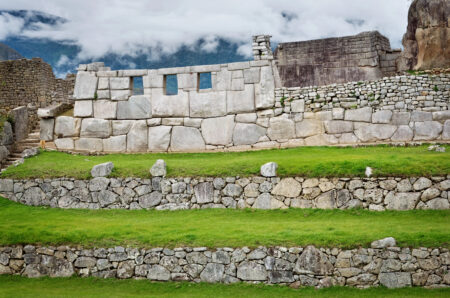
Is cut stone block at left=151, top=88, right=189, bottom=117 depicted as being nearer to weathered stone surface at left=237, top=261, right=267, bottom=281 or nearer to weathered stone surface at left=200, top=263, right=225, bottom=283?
Answer: weathered stone surface at left=200, top=263, right=225, bottom=283

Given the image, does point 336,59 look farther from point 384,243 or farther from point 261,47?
point 384,243

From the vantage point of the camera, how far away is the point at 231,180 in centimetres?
1412

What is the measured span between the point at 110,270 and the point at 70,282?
2.87 ft

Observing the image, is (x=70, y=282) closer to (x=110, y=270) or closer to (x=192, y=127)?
(x=110, y=270)

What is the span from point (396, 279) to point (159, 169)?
23.1 feet

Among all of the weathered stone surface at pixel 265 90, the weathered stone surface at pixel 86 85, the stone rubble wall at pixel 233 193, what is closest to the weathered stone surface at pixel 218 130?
the weathered stone surface at pixel 265 90

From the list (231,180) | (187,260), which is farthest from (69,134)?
(187,260)

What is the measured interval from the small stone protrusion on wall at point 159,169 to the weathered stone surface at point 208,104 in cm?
429

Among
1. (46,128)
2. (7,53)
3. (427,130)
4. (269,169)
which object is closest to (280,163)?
(269,169)

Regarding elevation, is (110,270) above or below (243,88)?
below

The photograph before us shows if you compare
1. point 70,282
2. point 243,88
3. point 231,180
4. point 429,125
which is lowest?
point 70,282

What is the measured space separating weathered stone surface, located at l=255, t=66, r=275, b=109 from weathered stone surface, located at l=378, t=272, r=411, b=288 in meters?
8.98

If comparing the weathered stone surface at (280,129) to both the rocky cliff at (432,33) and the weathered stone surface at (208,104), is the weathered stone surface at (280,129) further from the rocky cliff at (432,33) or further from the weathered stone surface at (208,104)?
the rocky cliff at (432,33)

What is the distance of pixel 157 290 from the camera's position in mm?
10797
